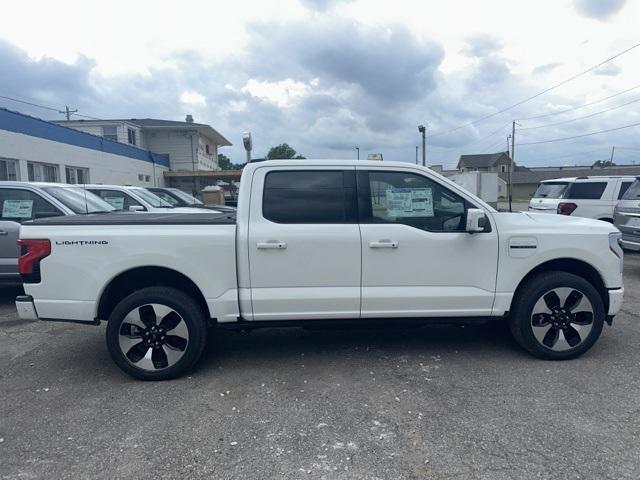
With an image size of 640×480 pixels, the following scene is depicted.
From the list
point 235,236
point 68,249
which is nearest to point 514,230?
point 235,236

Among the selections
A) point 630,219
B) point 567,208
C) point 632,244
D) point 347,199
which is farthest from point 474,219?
point 567,208

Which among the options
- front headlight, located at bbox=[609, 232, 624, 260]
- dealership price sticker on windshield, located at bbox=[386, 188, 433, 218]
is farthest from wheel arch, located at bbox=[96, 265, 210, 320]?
front headlight, located at bbox=[609, 232, 624, 260]

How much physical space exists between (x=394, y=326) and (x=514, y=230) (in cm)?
139

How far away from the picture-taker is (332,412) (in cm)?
335

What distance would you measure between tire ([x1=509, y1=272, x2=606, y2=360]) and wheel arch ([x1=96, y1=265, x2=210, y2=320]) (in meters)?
2.87

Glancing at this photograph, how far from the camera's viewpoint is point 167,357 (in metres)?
3.91

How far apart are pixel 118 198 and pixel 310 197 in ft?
23.1

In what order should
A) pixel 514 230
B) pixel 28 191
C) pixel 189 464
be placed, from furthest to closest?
pixel 28 191 → pixel 514 230 → pixel 189 464

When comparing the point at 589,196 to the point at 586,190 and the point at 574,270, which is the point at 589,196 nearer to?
the point at 586,190

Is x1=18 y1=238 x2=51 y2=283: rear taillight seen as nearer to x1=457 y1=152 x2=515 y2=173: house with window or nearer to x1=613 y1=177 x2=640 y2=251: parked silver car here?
x1=613 y1=177 x2=640 y2=251: parked silver car

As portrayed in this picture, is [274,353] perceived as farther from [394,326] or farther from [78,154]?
[78,154]

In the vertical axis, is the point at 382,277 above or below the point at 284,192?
below

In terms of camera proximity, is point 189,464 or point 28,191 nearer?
point 189,464

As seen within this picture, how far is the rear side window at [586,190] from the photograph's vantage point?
33.6ft
